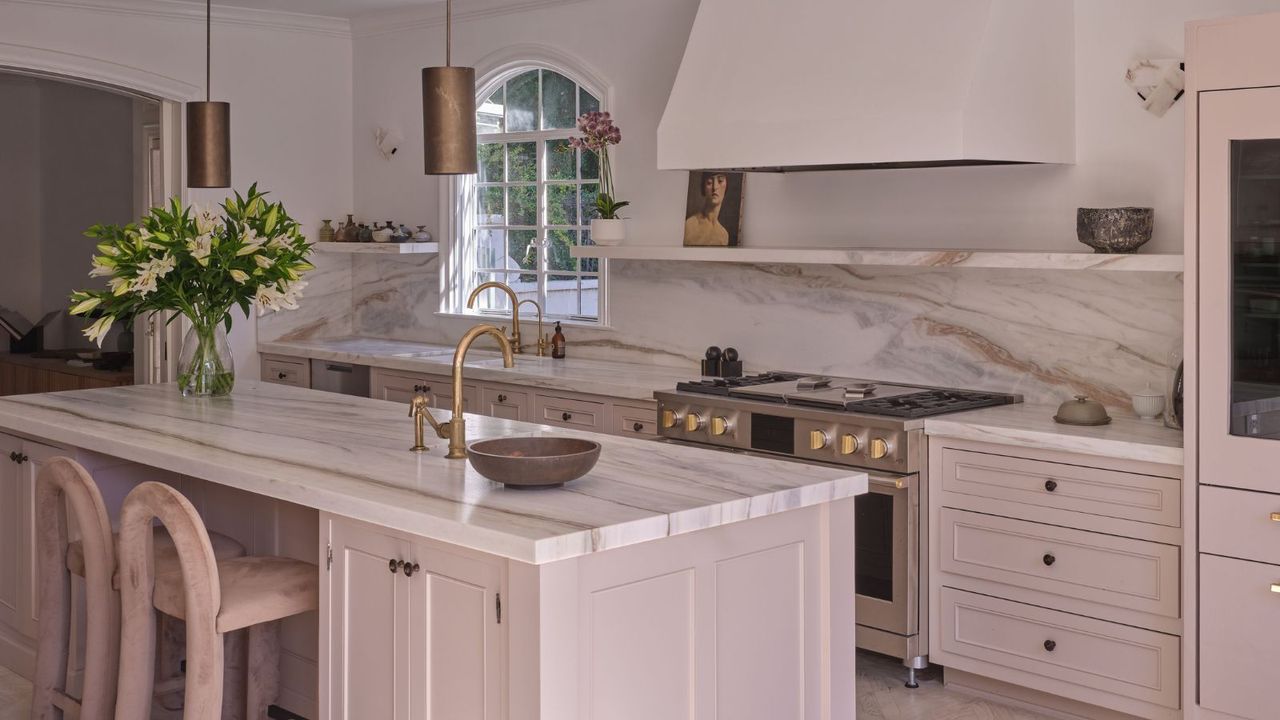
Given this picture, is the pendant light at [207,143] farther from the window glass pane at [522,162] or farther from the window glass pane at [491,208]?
the window glass pane at [491,208]

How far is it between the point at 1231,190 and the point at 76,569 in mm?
3498

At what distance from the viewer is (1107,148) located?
4.63 metres

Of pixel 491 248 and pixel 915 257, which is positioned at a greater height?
Answer: pixel 491 248

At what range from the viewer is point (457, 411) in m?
3.35

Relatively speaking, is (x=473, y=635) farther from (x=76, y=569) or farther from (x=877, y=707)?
(x=877, y=707)

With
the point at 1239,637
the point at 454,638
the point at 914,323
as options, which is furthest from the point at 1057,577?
the point at 454,638

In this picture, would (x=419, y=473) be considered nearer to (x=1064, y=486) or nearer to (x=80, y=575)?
(x=80, y=575)

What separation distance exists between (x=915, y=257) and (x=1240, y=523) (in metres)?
1.50

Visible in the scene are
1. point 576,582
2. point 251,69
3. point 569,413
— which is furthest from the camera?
point 251,69

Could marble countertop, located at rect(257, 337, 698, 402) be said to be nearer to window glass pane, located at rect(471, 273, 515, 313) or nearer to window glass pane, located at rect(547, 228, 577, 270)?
window glass pane, located at rect(471, 273, 515, 313)

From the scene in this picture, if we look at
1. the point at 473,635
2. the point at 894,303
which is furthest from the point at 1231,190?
the point at 473,635

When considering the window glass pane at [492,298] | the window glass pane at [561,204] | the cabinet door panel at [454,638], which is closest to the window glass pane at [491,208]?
the window glass pane at [492,298]

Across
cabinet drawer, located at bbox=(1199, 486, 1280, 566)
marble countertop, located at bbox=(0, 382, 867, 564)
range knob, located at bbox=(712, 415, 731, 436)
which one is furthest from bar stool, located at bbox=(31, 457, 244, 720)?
cabinet drawer, located at bbox=(1199, 486, 1280, 566)

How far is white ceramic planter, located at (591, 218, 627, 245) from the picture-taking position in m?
6.06
